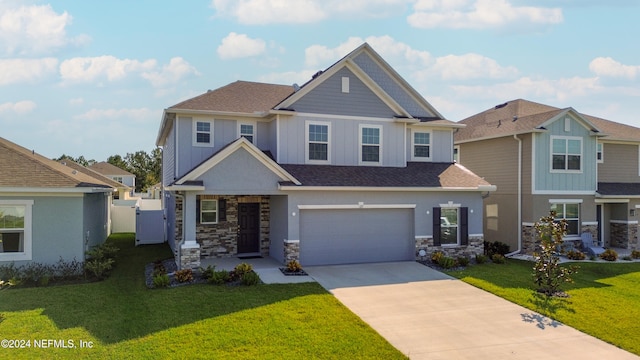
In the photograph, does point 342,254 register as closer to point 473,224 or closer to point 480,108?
point 473,224

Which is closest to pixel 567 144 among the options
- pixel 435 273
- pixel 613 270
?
pixel 613 270

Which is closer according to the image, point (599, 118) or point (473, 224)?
point (473, 224)

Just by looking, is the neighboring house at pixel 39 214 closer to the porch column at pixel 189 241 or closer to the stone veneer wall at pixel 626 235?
the porch column at pixel 189 241

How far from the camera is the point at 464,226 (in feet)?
50.6

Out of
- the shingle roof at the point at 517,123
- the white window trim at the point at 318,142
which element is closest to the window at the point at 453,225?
the white window trim at the point at 318,142

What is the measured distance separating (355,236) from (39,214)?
9.99 metres

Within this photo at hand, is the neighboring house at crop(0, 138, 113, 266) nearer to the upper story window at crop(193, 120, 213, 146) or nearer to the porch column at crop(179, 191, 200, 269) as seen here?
the porch column at crop(179, 191, 200, 269)

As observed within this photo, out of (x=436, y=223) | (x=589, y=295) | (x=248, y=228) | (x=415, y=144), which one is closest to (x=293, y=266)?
(x=248, y=228)

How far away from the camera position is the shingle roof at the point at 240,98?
49.2 feet

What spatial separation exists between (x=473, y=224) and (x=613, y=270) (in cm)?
492

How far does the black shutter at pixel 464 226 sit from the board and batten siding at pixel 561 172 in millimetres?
4090

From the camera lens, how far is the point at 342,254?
47.5ft

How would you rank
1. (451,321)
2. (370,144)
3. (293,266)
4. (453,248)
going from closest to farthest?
(451,321)
(293,266)
(453,248)
(370,144)

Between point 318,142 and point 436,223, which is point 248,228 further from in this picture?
point 436,223
